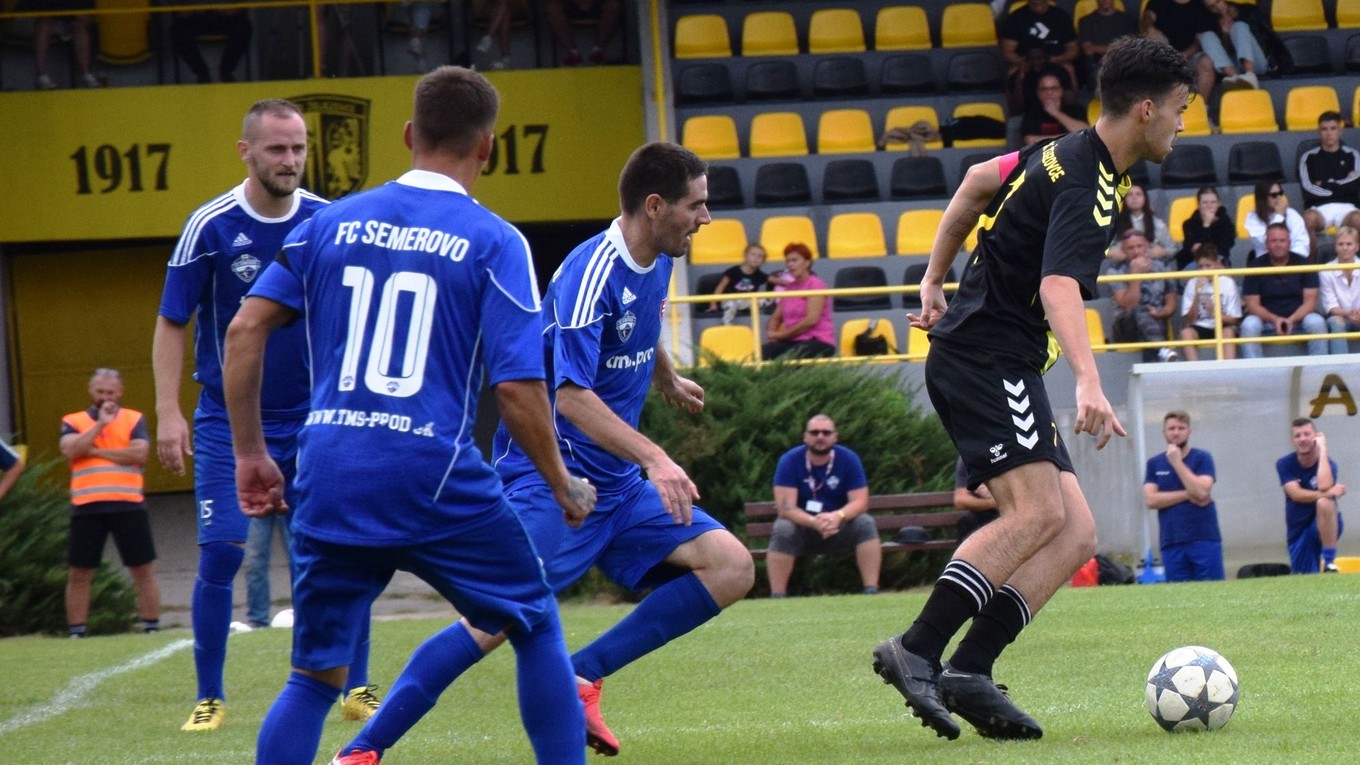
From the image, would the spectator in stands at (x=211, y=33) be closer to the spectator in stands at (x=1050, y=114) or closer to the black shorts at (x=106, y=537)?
the black shorts at (x=106, y=537)

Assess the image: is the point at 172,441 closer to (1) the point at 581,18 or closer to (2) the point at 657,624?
(2) the point at 657,624

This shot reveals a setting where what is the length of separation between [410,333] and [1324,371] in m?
12.8

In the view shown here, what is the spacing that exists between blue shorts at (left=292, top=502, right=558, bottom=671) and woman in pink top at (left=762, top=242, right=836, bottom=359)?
12.3m

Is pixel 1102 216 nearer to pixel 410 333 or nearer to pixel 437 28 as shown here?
pixel 410 333

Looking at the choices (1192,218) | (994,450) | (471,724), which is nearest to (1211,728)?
(994,450)

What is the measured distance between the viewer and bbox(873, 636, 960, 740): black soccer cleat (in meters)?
5.26

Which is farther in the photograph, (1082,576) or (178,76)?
(178,76)

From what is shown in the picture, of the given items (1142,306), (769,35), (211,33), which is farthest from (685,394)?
(211,33)

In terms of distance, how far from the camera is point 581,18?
71.7ft

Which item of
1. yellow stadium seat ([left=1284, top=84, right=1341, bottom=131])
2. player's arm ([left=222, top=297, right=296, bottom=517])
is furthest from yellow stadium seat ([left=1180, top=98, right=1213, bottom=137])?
player's arm ([left=222, top=297, right=296, bottom=517])

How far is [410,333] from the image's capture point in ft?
13.1

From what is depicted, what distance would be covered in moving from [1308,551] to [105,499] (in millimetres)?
9800

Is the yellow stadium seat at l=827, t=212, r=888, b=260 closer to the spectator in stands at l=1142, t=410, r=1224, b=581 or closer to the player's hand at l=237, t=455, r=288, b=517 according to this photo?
the spectator in stands at l=1142, t=410, r=1224, b=581

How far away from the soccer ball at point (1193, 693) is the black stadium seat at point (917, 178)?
1524 centimetres
